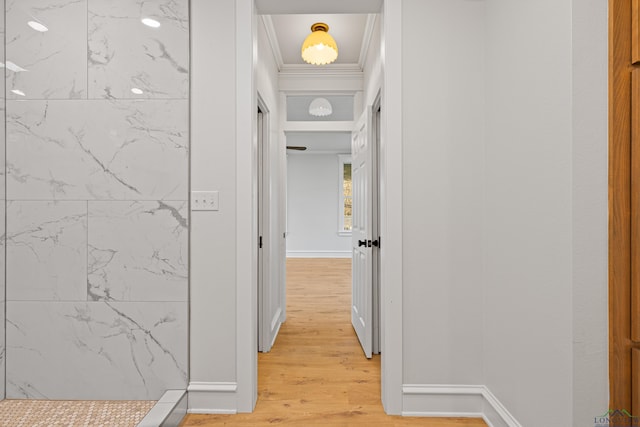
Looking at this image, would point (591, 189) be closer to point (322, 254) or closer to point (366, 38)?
point (366, 38)

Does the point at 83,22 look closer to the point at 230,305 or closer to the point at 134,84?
the point at 134,84

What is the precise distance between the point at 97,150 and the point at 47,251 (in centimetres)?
61

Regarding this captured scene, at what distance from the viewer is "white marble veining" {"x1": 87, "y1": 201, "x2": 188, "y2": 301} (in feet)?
6.91

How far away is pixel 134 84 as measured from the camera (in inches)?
82.5

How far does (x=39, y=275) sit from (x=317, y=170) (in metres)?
6.99

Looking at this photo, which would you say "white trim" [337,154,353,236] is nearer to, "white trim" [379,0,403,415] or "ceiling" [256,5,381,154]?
"ceiling" [256,5,381,154]

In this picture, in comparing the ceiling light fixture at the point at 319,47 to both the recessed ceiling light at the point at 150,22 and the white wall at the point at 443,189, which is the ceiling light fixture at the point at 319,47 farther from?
the recessed ceiling light at the point at 150,22

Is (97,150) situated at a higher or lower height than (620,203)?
Answer: higher

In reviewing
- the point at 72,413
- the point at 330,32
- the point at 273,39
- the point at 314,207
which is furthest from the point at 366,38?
the point at 314,207

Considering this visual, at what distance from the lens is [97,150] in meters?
2.10

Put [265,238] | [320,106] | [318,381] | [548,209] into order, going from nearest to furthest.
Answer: [548,209] → [318,381] → [265,238] → [320,106]

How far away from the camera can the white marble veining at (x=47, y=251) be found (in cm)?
211

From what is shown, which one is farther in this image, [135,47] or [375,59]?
[375,59]

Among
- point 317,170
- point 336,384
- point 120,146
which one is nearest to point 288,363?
point 336,384
